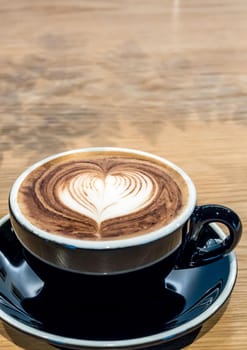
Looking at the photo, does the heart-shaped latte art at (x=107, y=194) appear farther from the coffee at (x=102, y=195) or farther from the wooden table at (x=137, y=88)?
the wooden table at (x=137, y=88)

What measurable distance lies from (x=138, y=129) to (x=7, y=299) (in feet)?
1.28

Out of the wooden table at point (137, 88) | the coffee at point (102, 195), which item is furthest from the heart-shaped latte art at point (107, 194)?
the wooden table at point (137, 88)

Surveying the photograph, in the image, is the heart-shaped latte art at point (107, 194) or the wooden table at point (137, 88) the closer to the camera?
the heart-shaped latte art at point (107, 194)

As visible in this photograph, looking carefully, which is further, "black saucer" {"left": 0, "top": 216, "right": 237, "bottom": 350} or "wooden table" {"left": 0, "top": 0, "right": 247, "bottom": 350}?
"wooden table" {"left": 0, "top": 0, "right": 247, "bottom": 350}

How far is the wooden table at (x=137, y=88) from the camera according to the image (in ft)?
2.53

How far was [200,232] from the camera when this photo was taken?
586 millimetres

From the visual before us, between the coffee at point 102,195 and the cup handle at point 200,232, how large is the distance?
0.02 meters

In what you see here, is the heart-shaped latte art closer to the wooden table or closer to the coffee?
the coffee

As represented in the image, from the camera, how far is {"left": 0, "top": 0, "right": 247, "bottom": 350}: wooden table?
2.53 feet

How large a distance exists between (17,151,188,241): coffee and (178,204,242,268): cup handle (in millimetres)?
23

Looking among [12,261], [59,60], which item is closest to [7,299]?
[12,261]

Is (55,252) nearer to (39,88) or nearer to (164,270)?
(164,270)

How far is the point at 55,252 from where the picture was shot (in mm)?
505

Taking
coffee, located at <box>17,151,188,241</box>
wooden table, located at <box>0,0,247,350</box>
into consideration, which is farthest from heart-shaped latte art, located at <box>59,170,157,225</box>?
wooden table, located at <box>0,0,247,350</box>
